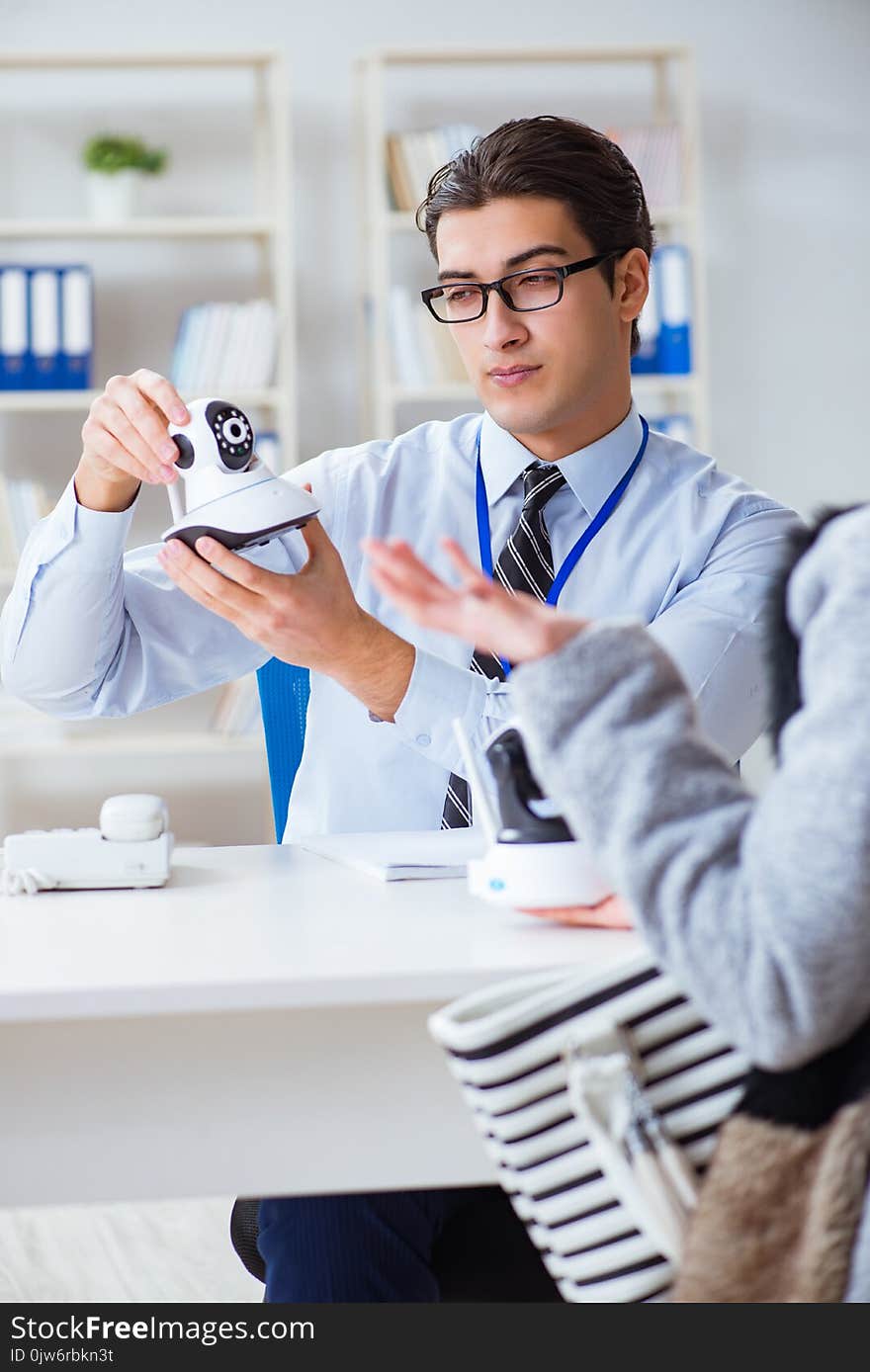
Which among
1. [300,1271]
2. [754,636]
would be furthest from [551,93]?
[300,1271]

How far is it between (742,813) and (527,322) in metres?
1.08

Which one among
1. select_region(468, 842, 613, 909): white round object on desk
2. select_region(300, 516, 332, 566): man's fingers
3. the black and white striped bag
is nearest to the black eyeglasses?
select_region(300, 516, 332, 566): man's fingers

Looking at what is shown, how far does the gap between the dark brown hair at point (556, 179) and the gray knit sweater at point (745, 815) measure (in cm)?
109

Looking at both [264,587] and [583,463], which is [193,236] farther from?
[264,587]

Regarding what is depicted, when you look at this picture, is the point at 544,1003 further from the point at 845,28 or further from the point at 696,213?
the point at 845,28

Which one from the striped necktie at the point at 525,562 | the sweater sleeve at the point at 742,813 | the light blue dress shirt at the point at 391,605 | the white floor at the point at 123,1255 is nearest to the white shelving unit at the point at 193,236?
the white floor at the point at 123,1255

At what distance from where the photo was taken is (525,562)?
167 cm

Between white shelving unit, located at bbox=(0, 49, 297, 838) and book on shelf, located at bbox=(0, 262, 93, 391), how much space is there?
0.05 metres

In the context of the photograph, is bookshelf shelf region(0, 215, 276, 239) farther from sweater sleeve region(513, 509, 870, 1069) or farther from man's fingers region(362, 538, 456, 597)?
sweater sleeve region(513, 509, 870, 1069)

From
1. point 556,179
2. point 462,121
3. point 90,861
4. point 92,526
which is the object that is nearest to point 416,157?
point 462,121

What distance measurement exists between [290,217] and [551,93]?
2.75ft

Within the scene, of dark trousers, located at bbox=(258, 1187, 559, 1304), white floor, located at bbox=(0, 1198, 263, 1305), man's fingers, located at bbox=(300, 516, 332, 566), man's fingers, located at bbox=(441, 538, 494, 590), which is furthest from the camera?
white floor, located at bbox=(0, 1198, 263, 1305)

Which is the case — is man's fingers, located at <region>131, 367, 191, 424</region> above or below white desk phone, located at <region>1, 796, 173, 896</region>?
above

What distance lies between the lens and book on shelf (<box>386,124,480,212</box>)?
359cm
